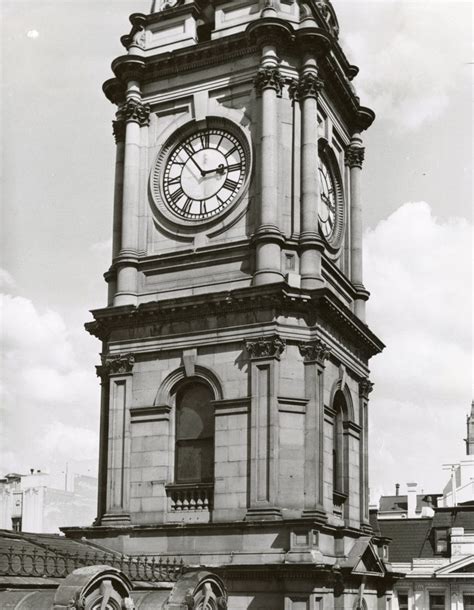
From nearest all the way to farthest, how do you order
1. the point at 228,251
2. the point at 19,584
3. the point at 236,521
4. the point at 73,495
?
the point at 19,584, the point at 236,521, the point at 228,251, the point at 73,495

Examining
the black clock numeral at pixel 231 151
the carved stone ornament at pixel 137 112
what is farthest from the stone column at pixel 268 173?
the carved stone ornament at pixel 137 112

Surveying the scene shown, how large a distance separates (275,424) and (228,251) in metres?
5.88

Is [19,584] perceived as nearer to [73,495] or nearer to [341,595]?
[341,595]

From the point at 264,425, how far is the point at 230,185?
7993 millimetres

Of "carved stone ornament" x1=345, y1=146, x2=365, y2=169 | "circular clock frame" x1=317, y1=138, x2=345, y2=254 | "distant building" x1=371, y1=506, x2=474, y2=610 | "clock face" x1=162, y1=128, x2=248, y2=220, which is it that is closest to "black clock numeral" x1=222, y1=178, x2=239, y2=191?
"clock face" x1=162, y1=128, x2=248, y2=220

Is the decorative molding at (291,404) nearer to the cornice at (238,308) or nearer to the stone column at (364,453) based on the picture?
the cornice at (238,308)

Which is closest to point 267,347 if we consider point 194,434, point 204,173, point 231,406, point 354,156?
point 231,406

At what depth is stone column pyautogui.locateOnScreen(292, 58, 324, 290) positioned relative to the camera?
31500mm

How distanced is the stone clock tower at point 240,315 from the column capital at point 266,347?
63 mm

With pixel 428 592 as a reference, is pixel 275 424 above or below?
above

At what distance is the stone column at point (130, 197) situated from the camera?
109 ft

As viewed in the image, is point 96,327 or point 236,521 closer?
point 236,521

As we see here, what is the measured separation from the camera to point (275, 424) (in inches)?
1155

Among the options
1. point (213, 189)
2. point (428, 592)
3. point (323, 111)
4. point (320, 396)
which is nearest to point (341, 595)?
point (320, 396)
